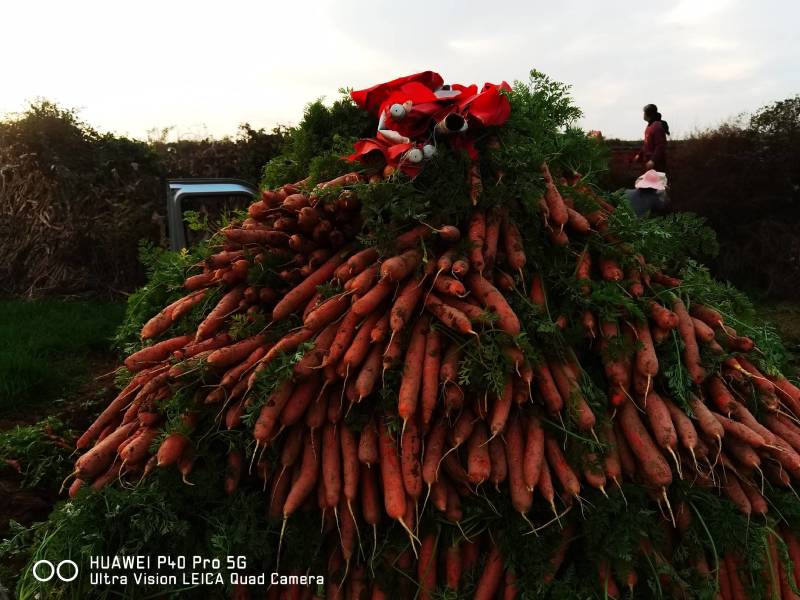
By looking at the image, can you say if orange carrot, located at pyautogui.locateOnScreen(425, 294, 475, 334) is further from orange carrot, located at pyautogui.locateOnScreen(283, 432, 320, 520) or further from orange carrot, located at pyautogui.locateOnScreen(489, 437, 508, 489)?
orange carrot, located at pyautogui.locateOnScreen(283, 432, 320, 520)

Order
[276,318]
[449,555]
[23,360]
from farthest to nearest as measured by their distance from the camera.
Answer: [23,360] → [276,318] → [449,555]

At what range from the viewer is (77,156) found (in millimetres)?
7930

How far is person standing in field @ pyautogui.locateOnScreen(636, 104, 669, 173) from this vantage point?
290 inches

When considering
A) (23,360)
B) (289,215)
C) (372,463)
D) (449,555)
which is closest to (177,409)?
(372,463)

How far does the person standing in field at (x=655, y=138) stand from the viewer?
736 centimetres

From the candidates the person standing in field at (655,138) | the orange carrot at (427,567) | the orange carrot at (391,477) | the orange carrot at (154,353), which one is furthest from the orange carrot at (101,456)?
the person standing in field at (655,138)

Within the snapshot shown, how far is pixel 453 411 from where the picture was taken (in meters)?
2.11

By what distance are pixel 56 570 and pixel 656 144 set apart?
7734mm

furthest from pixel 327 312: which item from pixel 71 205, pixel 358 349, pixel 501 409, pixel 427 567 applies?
pixel 71 205

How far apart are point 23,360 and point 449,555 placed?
3.73 metres

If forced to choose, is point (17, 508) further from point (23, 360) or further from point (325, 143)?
point (325, 143)

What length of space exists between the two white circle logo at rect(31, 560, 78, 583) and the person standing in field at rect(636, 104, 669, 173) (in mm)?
7376

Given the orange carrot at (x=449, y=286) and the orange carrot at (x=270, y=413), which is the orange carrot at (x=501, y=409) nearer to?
the orange carrot at (x=449, y=286)

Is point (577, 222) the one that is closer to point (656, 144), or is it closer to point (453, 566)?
point (453, 566)
